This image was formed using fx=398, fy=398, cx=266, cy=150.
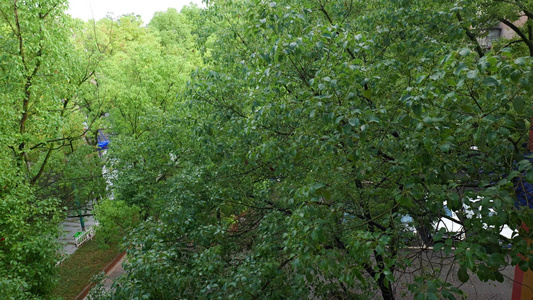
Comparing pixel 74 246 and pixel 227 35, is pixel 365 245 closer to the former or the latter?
pixel 227 35

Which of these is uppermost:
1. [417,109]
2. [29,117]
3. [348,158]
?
[29,117]

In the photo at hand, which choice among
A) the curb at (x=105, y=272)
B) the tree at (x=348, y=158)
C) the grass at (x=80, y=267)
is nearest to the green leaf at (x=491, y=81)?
the tree at (x=348, y=158)

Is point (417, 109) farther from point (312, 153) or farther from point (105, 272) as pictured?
point (105, 272)

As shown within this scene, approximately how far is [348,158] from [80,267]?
19.0m

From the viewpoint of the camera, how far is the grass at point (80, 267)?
1762 cm

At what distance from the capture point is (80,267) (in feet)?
65.7

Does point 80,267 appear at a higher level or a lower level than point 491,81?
higher

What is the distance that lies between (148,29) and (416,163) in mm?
35503

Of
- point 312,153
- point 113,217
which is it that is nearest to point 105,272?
point 113,217

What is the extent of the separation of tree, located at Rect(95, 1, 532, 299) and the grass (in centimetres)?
1125

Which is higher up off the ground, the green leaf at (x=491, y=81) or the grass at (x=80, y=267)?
the grass at (x=80, y=267)

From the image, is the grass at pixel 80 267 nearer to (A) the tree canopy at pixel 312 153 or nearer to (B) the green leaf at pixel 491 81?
(A) the tree canopy at pixel 312 153

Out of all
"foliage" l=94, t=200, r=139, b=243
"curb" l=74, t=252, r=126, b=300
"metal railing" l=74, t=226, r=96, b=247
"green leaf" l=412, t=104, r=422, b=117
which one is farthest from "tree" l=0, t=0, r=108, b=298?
"metal railing" l=74, t=226, r=96, b=247

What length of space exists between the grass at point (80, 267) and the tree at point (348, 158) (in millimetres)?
11251
